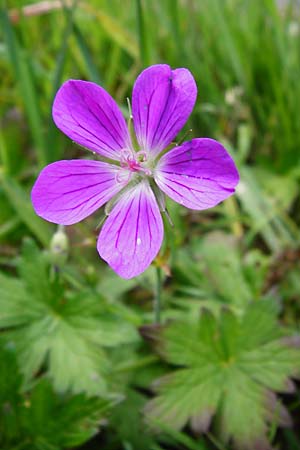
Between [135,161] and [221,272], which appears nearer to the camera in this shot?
[135,161]

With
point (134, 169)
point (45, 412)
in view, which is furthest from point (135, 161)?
point (45, 412)

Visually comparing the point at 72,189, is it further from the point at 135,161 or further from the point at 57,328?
the point at 57,328

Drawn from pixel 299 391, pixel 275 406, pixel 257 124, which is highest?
pixel 257 124

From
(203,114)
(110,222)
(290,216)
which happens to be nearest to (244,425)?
(110,222)

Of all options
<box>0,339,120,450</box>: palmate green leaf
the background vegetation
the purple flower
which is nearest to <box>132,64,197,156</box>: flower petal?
the purple flower

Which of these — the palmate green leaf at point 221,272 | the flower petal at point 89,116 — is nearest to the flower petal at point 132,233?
the flower petal at point 89,116

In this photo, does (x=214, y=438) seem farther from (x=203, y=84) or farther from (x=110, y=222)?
(x=203, y=84)

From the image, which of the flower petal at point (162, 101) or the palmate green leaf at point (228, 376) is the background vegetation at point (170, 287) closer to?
the palmate green leaf at point (228, 376)
